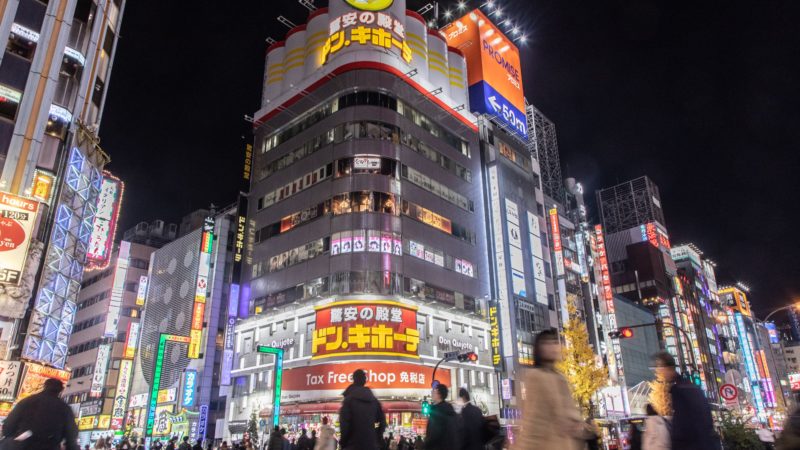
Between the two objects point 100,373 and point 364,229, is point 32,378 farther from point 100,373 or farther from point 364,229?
point 100,373

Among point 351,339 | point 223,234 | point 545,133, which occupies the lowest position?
point 351,339

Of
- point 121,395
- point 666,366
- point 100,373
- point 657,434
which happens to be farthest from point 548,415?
point 100,373

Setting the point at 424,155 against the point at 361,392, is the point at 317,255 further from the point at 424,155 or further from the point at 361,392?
the point at 361,392

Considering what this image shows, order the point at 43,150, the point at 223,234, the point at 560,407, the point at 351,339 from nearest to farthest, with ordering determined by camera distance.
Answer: the point at 560,407 → the point at 43,150 → the point at 351,339 → the point at 223,234

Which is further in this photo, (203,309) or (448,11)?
(448,11)

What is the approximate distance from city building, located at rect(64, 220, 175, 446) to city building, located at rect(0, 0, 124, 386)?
111 feet

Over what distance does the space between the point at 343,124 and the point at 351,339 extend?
1531 centimetres

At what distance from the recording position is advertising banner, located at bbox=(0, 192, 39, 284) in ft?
69.9

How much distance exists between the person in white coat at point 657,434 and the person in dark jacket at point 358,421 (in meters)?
3.92

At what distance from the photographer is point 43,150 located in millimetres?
24719

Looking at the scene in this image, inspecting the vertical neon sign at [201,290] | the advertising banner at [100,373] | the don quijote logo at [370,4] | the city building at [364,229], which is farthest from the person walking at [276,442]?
the advertising banner at [100,373]

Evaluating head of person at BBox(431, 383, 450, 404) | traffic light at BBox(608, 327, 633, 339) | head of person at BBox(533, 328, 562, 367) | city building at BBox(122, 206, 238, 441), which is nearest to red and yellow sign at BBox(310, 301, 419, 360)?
city building at BBox(122, 206, 238, 441)

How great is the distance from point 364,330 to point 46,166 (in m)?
18.3

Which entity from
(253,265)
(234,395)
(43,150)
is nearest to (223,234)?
(253,265)
